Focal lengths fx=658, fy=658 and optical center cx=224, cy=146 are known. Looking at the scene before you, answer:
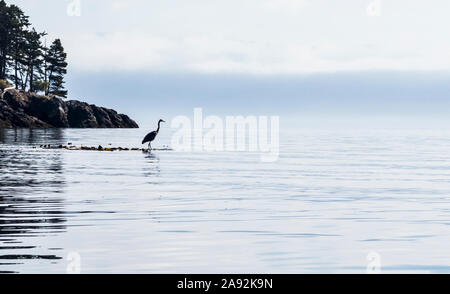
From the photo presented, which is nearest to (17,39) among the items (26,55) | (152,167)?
(26,55)

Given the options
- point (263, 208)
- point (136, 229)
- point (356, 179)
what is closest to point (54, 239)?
point (136, 229)

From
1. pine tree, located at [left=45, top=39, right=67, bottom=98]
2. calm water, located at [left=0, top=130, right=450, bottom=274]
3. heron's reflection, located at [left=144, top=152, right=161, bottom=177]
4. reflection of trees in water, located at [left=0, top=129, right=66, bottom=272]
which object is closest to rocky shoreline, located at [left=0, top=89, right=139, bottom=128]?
pine tree, located at [left=45, top=39, right=67, bottom=98]

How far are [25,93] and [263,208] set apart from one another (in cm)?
10726

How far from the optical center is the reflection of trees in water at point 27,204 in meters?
13.1

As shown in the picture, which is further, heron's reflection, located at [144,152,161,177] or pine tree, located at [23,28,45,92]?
pine tree, located at [23,28,45,92]

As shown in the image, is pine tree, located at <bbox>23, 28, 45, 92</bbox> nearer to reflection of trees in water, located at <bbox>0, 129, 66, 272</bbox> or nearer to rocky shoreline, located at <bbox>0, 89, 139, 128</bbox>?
rocky shoreline, located at <bbox>0, 89, 139, 128</bbox>

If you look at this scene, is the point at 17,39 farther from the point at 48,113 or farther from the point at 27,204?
the point at 27,204

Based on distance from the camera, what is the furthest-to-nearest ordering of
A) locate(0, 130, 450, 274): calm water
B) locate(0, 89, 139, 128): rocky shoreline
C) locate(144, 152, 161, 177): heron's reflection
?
locate(0, 89, 139, 128): rocky shoreline
locate(144, 152, 161, 177): heron's reflection
locate(0, 130, 450, 274): calm water

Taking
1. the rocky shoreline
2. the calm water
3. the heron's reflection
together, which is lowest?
the calm water

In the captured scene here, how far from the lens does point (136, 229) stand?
1493 centimetres

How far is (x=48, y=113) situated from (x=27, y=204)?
105m

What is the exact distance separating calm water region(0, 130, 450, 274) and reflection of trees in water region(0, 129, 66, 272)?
4cm

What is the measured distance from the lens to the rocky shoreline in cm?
11294
